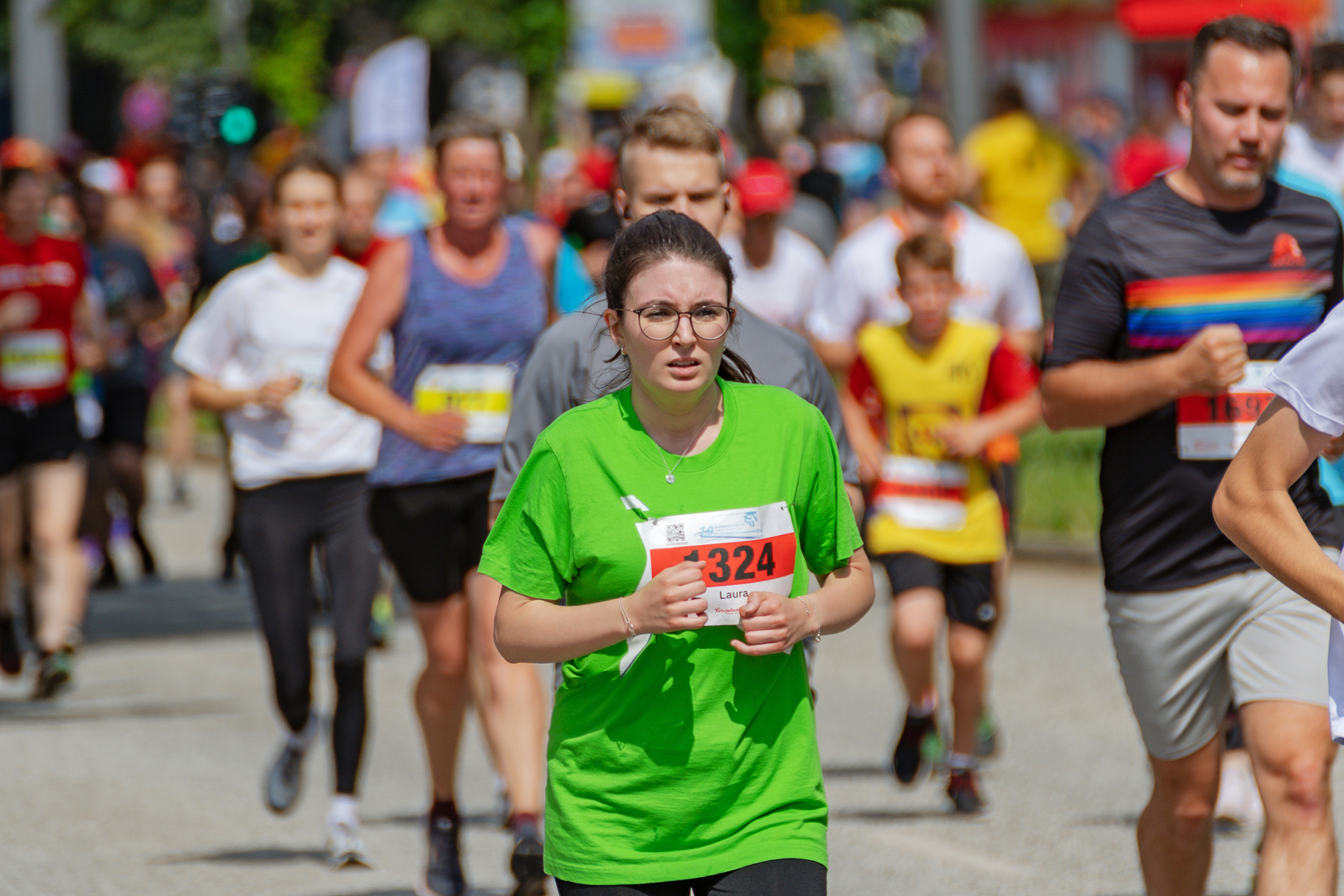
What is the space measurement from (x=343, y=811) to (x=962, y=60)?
10.1 metres

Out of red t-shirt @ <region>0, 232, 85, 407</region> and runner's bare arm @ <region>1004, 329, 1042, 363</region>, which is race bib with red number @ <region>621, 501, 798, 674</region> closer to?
runner's bare arm @ <region>1004, 329, 1042, 363</region>

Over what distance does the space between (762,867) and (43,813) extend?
468cm

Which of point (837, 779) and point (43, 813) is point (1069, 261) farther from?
point (43, 813)

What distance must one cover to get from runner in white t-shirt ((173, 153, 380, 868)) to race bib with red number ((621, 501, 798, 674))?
10.8 feet

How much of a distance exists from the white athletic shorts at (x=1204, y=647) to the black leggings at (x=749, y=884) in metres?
1.36

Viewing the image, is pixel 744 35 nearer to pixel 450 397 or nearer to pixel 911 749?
pixel 911 749

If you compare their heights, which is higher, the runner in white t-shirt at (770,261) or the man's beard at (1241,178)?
the man's beard at (1241,178)

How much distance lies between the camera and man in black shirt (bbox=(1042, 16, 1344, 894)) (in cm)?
475

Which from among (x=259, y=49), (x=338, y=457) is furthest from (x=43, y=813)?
(x=259, y=49)

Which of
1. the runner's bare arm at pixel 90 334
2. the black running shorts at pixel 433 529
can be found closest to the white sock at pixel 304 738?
the black running shorts at pixel 433 529

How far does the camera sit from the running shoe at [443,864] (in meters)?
6.12

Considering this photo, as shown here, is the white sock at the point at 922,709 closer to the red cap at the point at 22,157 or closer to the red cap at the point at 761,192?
the red cap at the point at 761,192

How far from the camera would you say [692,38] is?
64.6 ft

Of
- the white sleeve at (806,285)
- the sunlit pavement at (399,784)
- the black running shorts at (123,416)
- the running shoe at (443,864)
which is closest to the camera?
the running shoe at (443,864)
